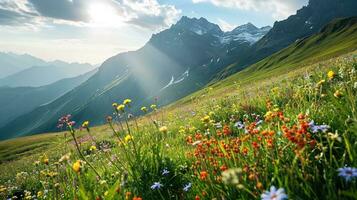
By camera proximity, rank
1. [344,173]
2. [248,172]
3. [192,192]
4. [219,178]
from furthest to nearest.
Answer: [192,192]
[219,178]
[248,172]
[344,173]

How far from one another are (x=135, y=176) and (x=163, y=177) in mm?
433

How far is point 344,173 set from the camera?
2.29 meters

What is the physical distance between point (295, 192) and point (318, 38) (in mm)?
142419

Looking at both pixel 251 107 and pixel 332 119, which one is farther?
pixel 251 107

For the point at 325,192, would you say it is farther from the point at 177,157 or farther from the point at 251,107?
the point at 251,107

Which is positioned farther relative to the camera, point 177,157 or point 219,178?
point 177,157

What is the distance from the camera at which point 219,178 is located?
3588 mm

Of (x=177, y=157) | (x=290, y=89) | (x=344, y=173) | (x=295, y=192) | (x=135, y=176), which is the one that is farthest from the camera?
(x=290, y=89)

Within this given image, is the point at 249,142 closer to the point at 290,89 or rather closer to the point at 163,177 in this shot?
the point at 163,177

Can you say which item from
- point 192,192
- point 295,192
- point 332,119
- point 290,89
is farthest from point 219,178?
point 290,89

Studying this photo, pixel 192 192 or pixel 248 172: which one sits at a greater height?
pixel 248 172

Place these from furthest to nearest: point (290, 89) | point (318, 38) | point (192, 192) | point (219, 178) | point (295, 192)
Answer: point (318, 38), point (290, 89), point (192, 192), point (219, 178), point (295, 192)

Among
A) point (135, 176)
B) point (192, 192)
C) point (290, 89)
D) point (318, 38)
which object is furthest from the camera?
point (318, 38)

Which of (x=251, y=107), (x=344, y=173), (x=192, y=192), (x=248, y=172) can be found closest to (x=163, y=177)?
(x=192, y=192)
